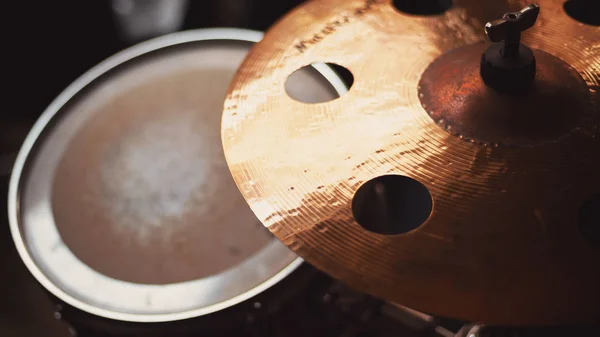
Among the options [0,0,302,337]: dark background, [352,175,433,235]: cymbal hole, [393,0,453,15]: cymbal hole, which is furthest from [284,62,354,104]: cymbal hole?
[0,0,302,337]: dark background

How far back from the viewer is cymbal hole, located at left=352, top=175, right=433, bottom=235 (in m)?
0.74

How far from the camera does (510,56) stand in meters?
0.56

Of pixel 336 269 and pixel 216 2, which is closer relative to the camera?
pixel 336 269

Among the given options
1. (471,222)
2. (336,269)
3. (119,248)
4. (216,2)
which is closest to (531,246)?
(471,222)

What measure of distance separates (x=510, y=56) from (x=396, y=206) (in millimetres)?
381

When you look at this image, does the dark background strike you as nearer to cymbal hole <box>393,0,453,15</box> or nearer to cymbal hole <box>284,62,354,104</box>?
cymbal hole <box>393,0,453,15</box>

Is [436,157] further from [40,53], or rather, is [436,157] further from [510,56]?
[40,53]

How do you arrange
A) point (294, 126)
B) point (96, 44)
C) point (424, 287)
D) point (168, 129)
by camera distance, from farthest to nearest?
1. point (96, 44)
2. point (168, 129)
3. point (294, 126)
4. point (424, 287)

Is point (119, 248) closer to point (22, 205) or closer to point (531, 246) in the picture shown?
point (22, 205)

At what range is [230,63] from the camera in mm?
940

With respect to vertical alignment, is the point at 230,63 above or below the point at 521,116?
above

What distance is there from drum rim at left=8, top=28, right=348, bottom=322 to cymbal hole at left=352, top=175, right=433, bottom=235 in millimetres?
139

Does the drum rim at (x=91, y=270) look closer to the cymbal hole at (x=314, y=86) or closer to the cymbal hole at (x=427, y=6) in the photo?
the cymbal hole at (x=314, y=86)

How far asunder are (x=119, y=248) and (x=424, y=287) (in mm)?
469
